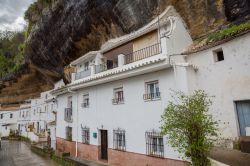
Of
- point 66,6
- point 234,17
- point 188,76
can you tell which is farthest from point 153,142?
point 66,6

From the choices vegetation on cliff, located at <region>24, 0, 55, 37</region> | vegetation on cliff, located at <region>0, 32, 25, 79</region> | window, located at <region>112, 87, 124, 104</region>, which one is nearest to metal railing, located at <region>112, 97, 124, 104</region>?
window, located at <region>112, 87, 124, 104</region>

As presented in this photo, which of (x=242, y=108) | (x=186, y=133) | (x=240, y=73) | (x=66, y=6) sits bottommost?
(x=186, y=133)

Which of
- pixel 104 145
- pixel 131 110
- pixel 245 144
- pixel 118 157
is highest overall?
pixel 131 110

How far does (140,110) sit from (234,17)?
24.1 feet

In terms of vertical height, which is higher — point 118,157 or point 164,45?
point 164,45

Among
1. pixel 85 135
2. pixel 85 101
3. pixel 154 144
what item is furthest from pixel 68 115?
pixel 154 144

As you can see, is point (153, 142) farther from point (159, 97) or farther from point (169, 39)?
point (169, 39)

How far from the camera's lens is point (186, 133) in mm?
6863

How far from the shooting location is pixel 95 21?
19.3 m

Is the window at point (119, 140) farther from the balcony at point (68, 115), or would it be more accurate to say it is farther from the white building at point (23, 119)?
the white building at point (23, 119)

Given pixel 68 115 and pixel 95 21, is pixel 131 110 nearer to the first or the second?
pixel 68 115

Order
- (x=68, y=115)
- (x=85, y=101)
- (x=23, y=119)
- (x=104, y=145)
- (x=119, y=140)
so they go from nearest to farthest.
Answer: (x=119, y=140) → (x=104, y=145) → (x=85, y=101) → (x=68, y=115) → (x=23, y=119)

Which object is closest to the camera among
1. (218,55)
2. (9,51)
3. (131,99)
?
(218,55)

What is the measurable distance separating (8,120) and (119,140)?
41.2 meters
